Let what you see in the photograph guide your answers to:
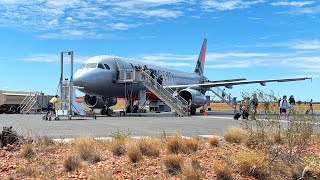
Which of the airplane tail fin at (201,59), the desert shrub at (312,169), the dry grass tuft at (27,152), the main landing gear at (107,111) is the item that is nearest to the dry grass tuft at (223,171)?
the desert shrub at (312,169)

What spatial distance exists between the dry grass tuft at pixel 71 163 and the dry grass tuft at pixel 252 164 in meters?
3.14

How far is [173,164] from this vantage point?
28.0ft

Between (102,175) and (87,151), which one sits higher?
(87,151)

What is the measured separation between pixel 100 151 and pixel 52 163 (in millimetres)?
1492

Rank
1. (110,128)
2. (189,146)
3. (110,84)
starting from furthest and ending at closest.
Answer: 1. (110,84)
2. (110,128)
3. (189,146)

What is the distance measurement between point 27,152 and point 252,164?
5106mm

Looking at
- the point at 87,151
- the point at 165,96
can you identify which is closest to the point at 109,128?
the point at 87,151

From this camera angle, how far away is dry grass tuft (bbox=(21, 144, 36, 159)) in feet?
32.6

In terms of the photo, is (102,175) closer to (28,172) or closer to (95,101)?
(28,172)

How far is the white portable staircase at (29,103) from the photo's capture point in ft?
153

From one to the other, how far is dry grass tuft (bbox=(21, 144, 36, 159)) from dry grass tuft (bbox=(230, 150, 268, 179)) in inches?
181

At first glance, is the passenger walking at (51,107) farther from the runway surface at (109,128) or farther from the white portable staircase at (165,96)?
the white portable staircase at (165,96)

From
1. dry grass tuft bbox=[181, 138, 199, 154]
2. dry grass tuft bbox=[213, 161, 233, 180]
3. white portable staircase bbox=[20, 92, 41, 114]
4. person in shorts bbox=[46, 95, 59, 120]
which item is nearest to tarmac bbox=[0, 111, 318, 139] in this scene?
dry grass tuft bbox=[181, 138, 199, 154]

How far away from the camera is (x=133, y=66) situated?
38.2m
